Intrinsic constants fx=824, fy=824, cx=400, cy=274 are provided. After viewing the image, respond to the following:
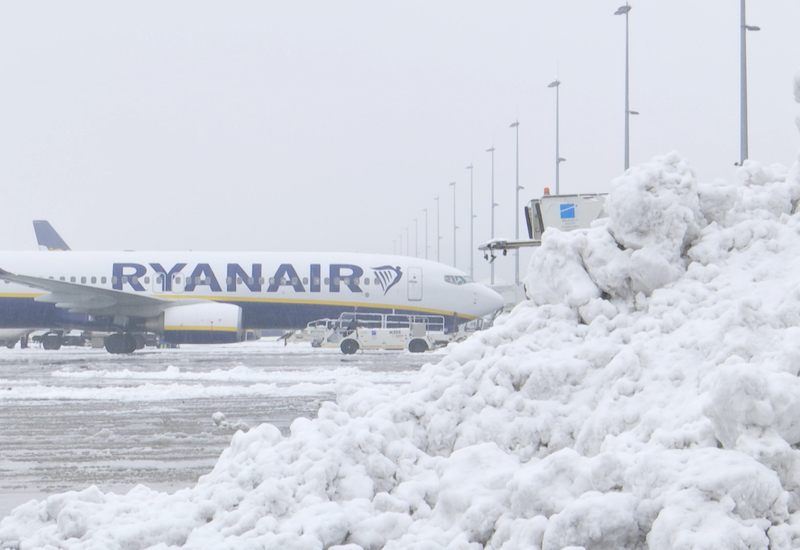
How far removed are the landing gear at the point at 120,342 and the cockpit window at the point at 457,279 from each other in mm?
11110

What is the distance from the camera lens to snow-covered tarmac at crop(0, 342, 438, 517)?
319 inches

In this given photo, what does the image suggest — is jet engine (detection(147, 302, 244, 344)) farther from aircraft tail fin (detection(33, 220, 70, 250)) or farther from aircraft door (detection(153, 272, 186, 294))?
aircraft tail fin (detection(33, 220, 70, 250))

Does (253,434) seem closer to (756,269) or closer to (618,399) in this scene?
(618,399)

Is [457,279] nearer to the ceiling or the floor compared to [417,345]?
nearer to the ceiling

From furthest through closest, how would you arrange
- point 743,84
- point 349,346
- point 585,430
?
point 349,346 < point 743,84 < point 585,430

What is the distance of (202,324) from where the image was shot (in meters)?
25.8

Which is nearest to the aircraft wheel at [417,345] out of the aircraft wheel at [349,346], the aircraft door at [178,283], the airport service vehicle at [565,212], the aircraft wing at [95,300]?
the aircraft wheel at [349,346]

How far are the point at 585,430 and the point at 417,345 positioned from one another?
22950 millimetres

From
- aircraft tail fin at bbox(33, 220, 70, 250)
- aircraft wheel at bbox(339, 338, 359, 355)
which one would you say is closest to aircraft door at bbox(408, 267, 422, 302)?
aircraft wheel at bbox(339, 338, 359, 355)

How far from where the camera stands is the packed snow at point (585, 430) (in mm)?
4094

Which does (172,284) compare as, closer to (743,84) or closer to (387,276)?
(387,276)

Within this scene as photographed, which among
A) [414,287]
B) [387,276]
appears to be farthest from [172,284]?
[414,287]

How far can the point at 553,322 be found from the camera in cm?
638

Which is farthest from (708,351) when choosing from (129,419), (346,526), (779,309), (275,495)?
(129,419)
